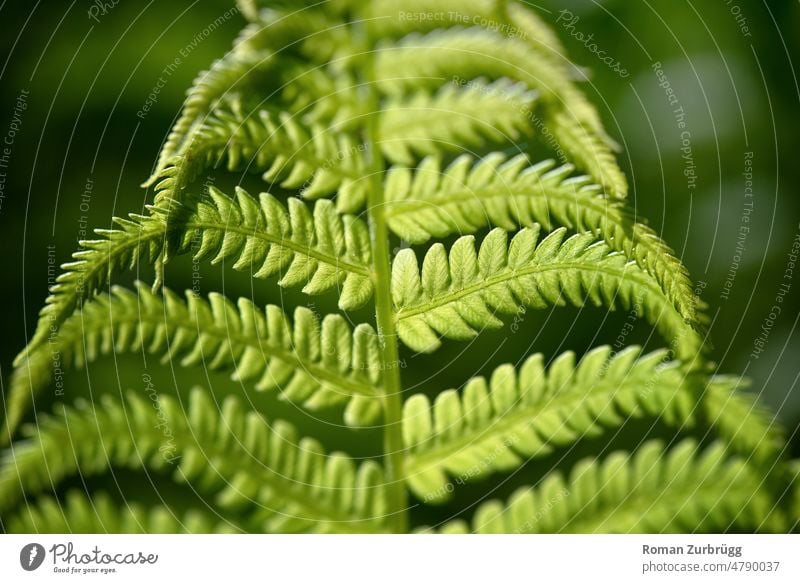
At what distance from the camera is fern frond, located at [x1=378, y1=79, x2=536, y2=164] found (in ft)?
2.90

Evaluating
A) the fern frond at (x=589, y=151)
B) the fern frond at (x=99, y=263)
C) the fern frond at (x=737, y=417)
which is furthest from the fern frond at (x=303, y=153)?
the fern frond at (x=737, y=417)

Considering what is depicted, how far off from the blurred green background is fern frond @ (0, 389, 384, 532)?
1.31ft

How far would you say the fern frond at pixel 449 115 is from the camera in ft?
2.90

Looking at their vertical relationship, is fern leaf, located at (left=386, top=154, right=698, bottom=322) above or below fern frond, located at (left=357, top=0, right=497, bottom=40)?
below

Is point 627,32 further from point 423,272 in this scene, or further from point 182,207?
point 182,207

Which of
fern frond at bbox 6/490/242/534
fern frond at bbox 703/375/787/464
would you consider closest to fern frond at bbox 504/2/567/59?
fern frond at bbox 703/375/787/464

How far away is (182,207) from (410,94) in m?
0.35

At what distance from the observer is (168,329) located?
0.78m

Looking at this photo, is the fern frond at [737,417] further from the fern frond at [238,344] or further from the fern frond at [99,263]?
the fern frond at [99,263]

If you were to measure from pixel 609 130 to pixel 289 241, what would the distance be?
1.05 metres

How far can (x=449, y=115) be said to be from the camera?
890 millimetres
